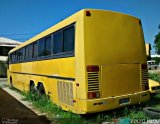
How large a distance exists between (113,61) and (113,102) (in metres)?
1.16

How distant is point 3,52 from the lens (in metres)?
44.8

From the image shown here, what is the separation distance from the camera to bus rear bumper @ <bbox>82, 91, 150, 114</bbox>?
7195 mm

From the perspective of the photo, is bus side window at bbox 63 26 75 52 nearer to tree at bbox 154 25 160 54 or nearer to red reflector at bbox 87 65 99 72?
red reflector at bbox 87 65 99 72

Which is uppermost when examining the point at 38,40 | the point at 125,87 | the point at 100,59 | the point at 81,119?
the point at 38,40

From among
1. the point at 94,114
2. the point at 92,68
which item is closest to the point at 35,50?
the point at 94,114

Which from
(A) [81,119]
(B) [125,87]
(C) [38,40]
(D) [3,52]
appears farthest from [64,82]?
(D) [3,52]

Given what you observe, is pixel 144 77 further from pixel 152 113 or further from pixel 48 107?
pixel 48 107

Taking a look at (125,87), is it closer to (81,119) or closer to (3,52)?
(81,119)

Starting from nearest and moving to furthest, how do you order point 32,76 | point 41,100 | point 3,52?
point 41,100 → point 32,76 → point 3,52

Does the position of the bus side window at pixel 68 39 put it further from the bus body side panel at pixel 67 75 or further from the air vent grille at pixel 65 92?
the air vent grille at pixel 65 92

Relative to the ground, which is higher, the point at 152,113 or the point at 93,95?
the point at 93,95

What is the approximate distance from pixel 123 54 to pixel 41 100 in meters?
4.19

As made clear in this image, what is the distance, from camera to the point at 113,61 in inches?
309

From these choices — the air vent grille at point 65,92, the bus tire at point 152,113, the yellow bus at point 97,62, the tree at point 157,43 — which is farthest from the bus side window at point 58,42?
the tree at point 157,43
